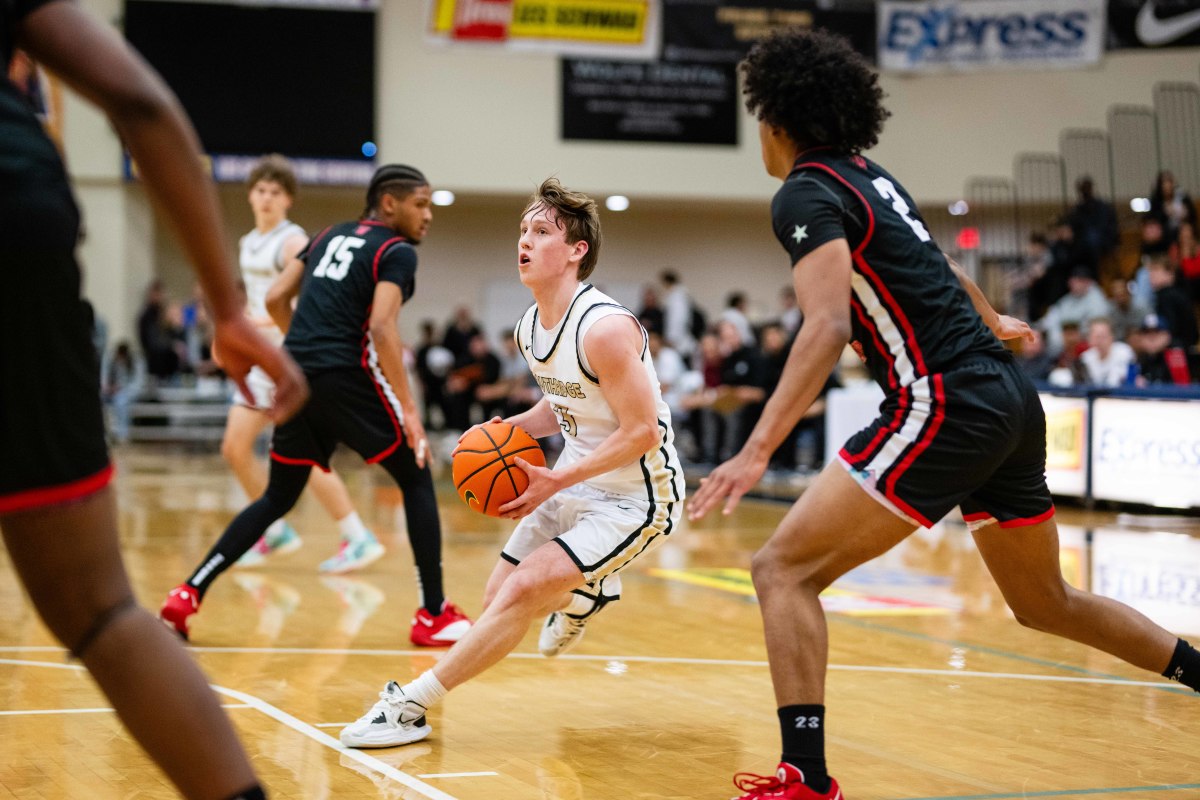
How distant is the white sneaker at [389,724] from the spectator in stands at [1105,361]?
1023 centimetres

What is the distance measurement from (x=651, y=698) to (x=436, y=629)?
1251 millimetres

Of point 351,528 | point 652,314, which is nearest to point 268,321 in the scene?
point 351,528

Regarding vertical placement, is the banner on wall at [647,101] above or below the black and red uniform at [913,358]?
above

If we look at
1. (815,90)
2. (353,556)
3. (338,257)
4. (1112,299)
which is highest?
(815,90)

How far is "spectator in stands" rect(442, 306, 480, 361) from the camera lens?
64.5ft

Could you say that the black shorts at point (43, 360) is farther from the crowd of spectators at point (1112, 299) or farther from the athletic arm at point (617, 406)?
the crowd of spectators at point (1112, 299)

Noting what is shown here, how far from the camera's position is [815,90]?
3656mm

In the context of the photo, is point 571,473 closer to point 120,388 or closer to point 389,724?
point 389,724

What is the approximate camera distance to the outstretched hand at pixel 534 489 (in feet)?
13.3

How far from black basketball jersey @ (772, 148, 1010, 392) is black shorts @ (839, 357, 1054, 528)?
6cm

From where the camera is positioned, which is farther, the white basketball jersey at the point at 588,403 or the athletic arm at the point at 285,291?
the athletic arm at the point at 285,291

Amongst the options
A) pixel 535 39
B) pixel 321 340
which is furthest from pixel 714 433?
pixel 321 340

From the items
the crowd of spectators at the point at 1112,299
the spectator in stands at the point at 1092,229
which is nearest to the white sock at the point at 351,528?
the crowd of spectators at the point at 1112,299

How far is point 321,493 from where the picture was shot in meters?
7.98
